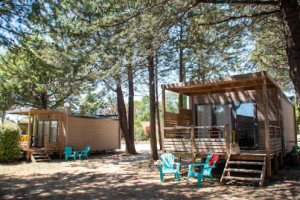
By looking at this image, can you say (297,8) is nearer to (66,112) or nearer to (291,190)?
(291,190)

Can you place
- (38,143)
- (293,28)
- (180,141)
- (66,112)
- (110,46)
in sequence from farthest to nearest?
(38,143) < (66,112) < (110,46) < (180,141) < (293,28)

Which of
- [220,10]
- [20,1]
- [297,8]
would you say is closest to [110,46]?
[20,1]

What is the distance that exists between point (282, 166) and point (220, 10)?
18.9 ft

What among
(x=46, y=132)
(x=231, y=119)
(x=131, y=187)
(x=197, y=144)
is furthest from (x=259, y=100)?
(x=46, y=132)

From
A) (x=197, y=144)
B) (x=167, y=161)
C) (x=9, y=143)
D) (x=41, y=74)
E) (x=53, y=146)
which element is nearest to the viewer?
(x=167, y=161)

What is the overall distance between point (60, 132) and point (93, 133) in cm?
244

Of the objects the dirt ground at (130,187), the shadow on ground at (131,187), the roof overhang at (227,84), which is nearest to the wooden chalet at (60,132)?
the dirt ground at (130,187)

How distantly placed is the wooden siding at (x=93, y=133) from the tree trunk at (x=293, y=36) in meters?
11.9

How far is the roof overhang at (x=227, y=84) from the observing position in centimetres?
720

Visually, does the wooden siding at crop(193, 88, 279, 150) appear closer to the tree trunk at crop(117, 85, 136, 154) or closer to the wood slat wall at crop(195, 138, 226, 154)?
the wood slat wall at crop(195, 138, 226, 154)

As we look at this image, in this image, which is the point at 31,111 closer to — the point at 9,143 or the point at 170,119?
the point at 9,143

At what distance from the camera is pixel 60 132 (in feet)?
46.5

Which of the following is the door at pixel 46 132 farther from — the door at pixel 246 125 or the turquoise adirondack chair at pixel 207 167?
the turquoise adirondack chair at pixel 207 167

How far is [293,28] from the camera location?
5.36m
